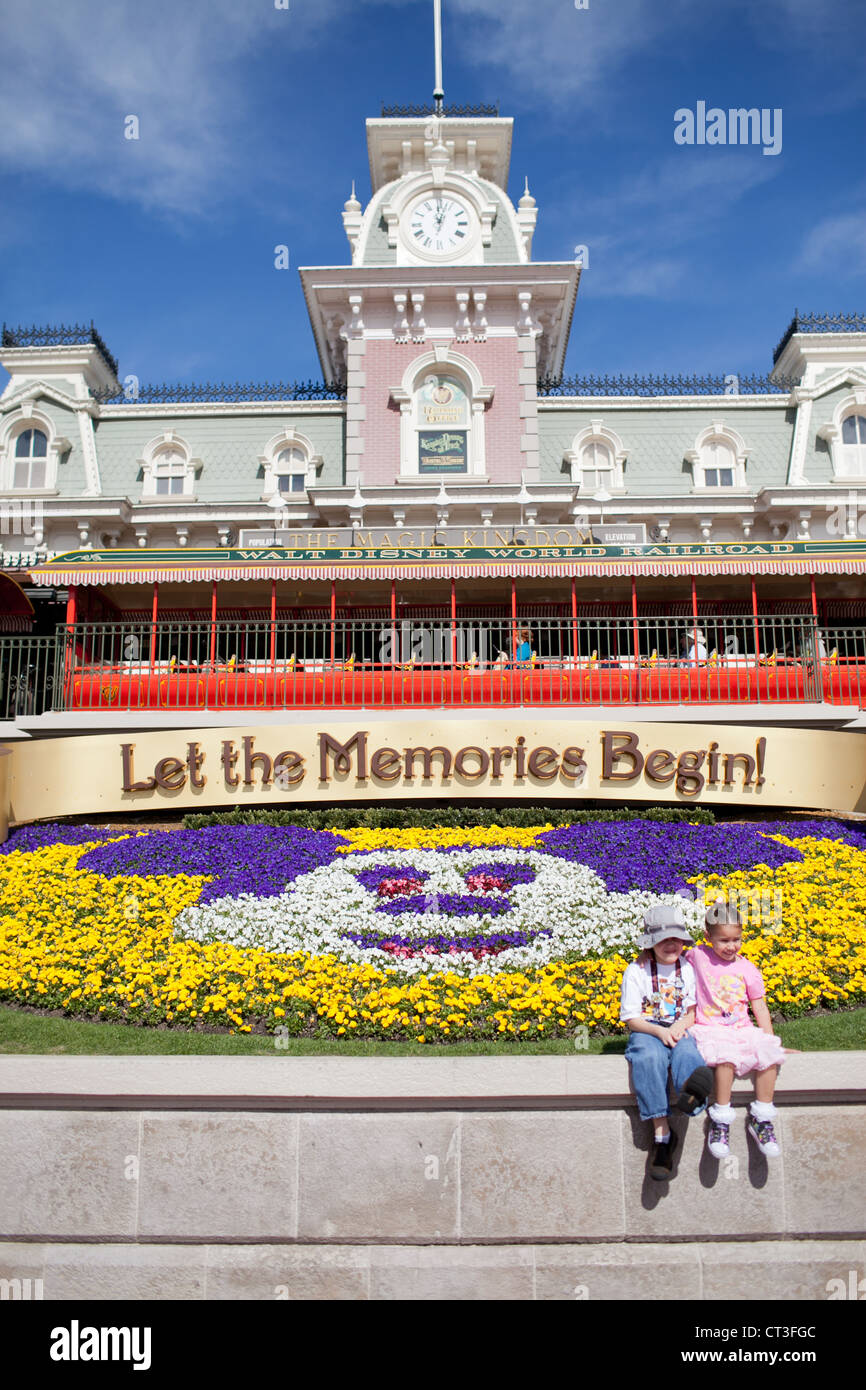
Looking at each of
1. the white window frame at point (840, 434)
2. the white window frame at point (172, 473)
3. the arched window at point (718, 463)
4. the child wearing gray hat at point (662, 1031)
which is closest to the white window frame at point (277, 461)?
the white window frame at point (172, 473)

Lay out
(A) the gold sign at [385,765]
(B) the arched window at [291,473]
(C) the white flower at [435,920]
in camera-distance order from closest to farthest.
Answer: (C) the white flower at [435,920] → (A) the gold sign at [385,765] → (B) the arched window at [291,473]

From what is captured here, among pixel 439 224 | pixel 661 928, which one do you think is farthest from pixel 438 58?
pixel 661 928

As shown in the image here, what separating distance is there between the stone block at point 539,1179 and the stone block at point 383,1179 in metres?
0.11

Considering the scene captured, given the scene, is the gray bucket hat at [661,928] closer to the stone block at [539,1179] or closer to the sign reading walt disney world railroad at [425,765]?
the stone block at [539,1179]

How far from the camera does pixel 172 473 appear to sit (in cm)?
2991

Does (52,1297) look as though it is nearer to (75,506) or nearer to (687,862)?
(687,862)

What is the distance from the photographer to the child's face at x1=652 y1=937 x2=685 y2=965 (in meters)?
5.81

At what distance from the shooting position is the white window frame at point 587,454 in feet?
95.8

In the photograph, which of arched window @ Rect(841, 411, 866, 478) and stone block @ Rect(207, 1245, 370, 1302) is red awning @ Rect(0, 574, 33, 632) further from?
arched window @ Rect(841, 411, 866, 478)

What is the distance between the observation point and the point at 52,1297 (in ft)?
17.8

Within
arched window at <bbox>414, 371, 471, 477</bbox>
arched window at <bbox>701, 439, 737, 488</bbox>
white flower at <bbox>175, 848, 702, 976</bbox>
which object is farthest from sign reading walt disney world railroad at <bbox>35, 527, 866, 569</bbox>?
arched window at <bbox>701, 439, 737, 488</bbox>

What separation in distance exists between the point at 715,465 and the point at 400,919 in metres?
23.2

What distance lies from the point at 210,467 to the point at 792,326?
61.0 ft
